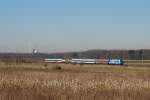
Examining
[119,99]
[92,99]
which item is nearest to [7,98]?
[92,99]

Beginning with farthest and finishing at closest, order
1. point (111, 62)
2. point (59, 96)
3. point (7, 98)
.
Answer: point (111, 62)
point (59, 96)
point (7, 98)

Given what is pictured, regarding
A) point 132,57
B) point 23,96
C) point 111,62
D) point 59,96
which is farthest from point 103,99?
point 132,57

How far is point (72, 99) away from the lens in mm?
15156

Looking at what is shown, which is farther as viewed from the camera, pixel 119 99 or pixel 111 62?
pixel 111 62

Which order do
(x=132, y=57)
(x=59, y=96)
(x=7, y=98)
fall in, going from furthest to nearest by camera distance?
1. (x=132, y=57)
2. (x=59, y=96)
3. (x=7, y=98)

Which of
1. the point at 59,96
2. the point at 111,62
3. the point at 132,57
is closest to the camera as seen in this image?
the point at 59,96

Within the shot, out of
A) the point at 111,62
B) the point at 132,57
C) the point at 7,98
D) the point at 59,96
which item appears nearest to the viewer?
the point at 7,98

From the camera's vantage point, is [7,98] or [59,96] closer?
[7,98]

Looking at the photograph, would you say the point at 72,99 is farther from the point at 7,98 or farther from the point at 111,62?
the point at 111,62

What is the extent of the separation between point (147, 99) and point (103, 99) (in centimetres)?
208

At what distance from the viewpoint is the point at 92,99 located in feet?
50.2

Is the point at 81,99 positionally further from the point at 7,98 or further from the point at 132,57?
the point at 132,57

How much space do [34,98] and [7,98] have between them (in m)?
0.92

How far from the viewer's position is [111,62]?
Result: 12100 centimetres
